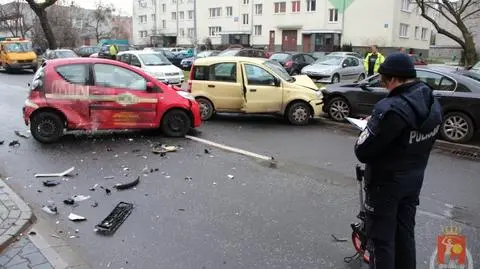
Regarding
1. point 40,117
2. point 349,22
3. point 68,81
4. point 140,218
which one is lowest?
point 140,218

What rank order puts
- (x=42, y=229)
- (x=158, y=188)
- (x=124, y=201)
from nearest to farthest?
(x=42, y=229) < (x=124, y=201) < (x=158, y=188)

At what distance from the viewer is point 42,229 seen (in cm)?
513

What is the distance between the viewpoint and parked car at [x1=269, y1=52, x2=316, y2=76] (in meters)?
27.0

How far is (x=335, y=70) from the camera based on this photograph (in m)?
22.9

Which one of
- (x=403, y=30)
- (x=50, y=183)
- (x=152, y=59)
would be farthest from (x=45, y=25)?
(x=403, y=30)

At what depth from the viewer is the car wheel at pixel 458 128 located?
10048mm

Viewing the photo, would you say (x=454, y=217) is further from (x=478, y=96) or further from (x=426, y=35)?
(x=426, y=35)

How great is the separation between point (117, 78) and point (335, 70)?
15.2 m

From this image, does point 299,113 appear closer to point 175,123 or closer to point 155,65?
point 175,123

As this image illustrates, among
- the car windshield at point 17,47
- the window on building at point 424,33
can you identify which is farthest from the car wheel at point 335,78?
the window on building at point 424,33

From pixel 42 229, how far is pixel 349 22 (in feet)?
171

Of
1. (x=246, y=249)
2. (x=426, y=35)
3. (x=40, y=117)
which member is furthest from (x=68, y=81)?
(x=426, y=35)

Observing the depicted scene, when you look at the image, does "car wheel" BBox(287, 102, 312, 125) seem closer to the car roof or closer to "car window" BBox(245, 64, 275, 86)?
"car window" BBox(245, 64, 275, 86)

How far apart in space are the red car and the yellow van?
99.1 inches
